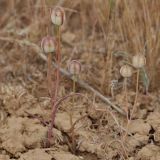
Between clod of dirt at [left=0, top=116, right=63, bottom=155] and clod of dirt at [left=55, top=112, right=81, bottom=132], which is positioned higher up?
clod of dirt at [left=55, top=112, right=81, bottom=132]

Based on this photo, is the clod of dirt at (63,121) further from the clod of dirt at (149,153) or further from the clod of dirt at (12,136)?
the clod of dirt at (149,153)

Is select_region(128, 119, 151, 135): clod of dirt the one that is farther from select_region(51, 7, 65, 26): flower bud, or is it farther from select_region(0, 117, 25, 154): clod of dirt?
select_region(51, 7, 65, 26): flower bud

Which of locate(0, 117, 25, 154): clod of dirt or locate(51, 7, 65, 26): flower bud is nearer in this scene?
locate(51, 7, 65, 26): flower bud

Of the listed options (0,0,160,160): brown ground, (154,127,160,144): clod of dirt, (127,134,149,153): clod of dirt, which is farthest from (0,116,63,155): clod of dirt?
(154,127,160,144): clod of dirt

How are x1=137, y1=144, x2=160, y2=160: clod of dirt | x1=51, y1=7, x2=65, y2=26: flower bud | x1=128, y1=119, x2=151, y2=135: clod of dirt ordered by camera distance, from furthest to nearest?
x1=128, y1=119, x2=151, y2=135: clod of dirt → x1=137, y1=144, x2=160, y2=160: clod of dirt → x1=51, y1=7, x2=65, y2=26: flower bud

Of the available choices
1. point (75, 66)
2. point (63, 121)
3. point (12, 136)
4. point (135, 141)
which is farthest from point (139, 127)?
point (12, 136)

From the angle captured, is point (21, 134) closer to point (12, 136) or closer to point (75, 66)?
point (12, 136)

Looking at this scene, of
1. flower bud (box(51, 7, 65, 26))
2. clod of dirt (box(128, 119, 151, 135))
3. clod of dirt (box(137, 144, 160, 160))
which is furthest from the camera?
clod of dirt (box(128, 119, 151, 135))
